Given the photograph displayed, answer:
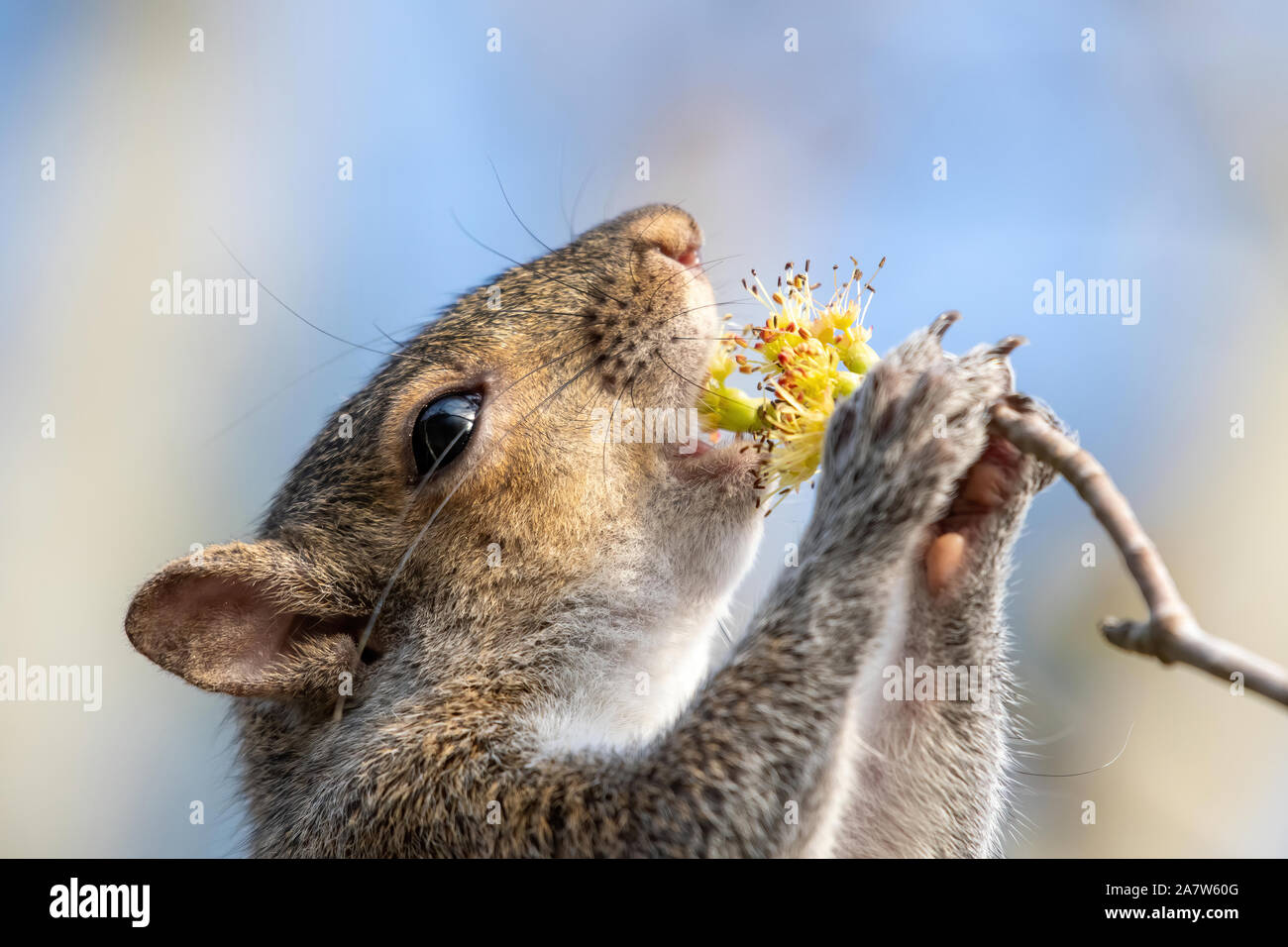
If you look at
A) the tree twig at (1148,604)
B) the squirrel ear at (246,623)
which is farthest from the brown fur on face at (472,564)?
the tree twig at (1148,604)

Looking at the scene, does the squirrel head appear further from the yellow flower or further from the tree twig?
the tree twig

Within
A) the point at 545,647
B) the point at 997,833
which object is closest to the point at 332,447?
the point at 545,647

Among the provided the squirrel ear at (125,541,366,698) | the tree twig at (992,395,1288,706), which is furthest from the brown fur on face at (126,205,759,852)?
the tree twig at (992,395,1288,706)

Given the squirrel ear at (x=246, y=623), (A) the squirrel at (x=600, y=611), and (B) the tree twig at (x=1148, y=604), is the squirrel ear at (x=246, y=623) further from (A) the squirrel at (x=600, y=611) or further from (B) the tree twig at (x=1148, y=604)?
(B) the tree twig at (x=1148, y=604)

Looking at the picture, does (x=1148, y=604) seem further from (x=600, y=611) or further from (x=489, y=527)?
(x=489, y=527)

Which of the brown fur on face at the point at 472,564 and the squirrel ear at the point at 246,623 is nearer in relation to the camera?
the squirrel ear at the point at 246,623

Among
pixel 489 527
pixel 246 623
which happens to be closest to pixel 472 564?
pixel 489 527
